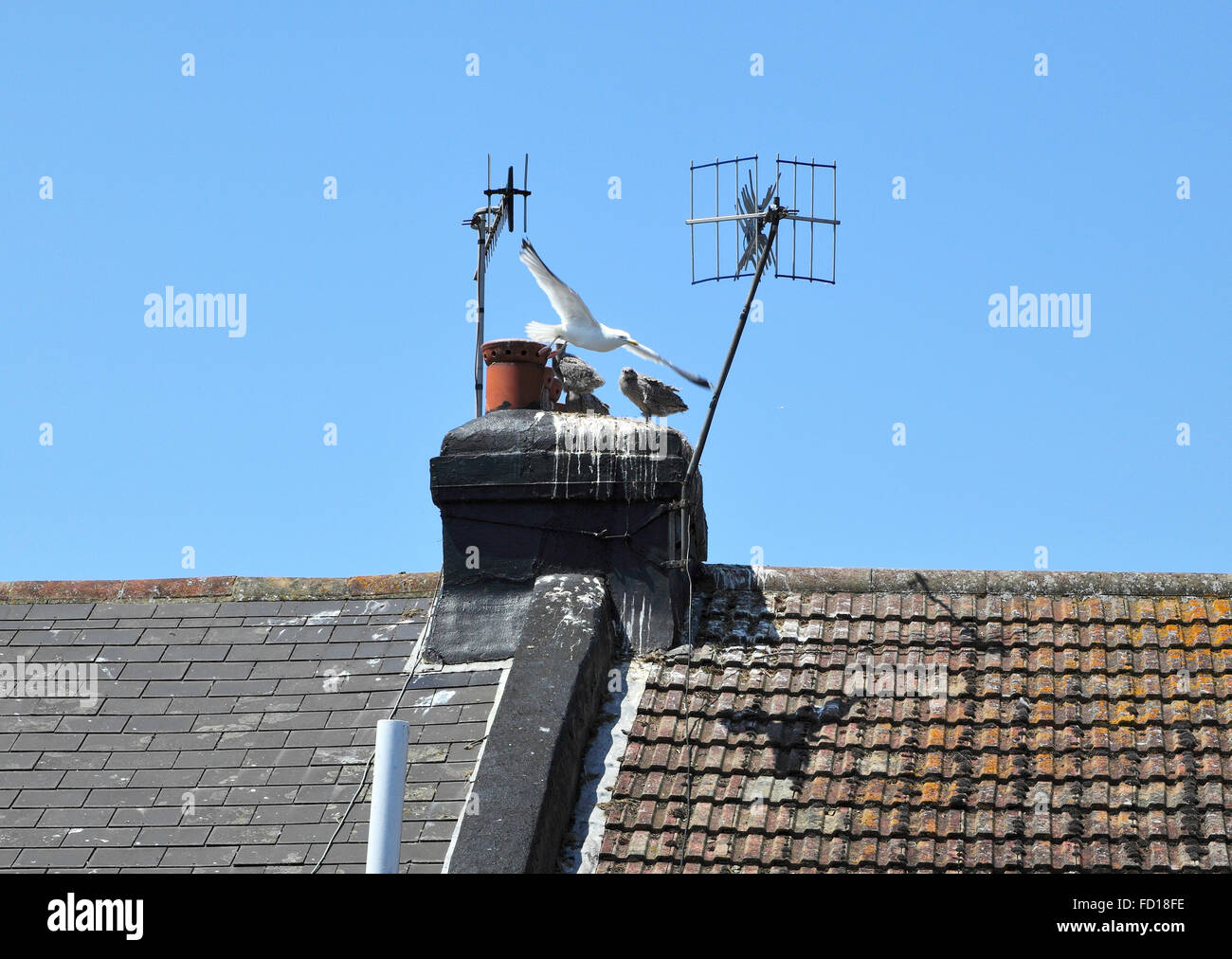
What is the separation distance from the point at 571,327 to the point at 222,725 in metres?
3.58

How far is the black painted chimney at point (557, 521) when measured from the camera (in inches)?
415

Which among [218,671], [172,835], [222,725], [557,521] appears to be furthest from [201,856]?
[557,521]

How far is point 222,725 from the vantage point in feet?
33.6

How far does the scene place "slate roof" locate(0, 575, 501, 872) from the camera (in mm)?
9266

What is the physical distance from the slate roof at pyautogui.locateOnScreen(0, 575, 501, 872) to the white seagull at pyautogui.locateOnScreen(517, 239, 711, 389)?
77.6 inches

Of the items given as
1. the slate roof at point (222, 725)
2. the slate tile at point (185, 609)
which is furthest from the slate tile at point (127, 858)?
the slate tile at point (185, 609)

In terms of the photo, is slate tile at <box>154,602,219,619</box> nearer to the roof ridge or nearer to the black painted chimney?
the roof ridge

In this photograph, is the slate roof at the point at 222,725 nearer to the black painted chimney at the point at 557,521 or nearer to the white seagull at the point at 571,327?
the black painted chimney at the point at 557,521

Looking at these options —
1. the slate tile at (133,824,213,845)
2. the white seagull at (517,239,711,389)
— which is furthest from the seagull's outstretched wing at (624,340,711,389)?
the slate tile at (133,824,213,845)

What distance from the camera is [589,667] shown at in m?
9.90

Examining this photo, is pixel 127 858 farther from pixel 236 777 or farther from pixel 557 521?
pixel 557 521

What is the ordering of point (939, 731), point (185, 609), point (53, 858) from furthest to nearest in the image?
point (185, 609)
point (939, 731)
point (53, 858)

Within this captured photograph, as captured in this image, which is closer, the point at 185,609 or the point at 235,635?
the point at 235,635

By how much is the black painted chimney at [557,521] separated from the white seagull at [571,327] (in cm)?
73
